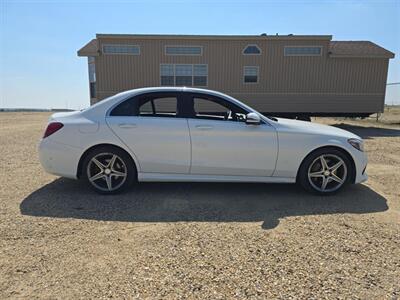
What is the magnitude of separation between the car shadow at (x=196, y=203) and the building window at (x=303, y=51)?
1243 centimetres

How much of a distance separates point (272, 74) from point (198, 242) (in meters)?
14.6

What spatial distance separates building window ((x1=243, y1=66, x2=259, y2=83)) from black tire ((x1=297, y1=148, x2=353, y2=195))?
12.3 metres

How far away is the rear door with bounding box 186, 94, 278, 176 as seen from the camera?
15.0 ft

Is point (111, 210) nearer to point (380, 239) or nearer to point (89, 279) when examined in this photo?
point (89, 279)

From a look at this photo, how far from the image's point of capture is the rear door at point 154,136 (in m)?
4.55

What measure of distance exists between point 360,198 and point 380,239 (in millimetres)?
1433

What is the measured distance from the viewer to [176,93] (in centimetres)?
480

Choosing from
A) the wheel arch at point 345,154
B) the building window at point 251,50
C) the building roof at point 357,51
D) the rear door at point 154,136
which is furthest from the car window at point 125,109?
the building roof at point 357,51

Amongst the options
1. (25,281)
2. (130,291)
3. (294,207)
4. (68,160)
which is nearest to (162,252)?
(130,291)

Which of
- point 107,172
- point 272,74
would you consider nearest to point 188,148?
point 107,172

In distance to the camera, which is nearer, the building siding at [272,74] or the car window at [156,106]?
the car window at [156,106]

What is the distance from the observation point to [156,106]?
15.8 ft

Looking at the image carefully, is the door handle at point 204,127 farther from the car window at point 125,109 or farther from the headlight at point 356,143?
the headlight at point 356,143

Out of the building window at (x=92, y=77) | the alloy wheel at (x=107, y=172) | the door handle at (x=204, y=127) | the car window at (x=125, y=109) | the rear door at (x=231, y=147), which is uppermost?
the building window at (x=92, y=77)
